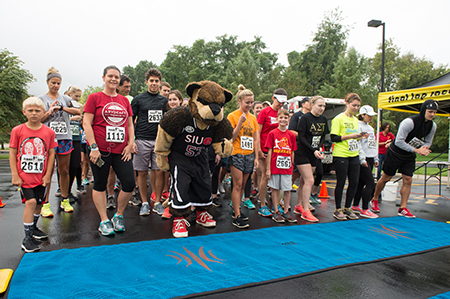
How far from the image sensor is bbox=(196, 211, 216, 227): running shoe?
4.09 m

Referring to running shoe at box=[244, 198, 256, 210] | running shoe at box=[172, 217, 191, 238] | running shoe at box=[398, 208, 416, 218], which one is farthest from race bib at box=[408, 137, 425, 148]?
running shoe at box=[172, 217, 191, 238]

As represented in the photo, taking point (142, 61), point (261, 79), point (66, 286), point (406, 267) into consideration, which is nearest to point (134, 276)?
point (66, 286)

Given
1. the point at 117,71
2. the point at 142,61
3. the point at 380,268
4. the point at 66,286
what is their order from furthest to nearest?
1. the point at 142,61
2. the point at 117,71
3. the point at 380,268
4. the point at 66,286

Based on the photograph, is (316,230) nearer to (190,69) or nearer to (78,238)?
(78,238)

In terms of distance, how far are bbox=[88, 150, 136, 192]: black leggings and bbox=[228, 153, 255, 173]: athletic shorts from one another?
1.51 m

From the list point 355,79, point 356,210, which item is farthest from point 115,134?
point 355,79

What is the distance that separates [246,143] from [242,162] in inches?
12.3

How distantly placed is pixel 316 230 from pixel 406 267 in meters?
1.24

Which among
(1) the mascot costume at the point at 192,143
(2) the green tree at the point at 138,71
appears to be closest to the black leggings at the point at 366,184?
(1) the mascot costume at the point at 192,143

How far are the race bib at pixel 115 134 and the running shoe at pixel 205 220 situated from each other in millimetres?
1569

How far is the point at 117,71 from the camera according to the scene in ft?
12.0

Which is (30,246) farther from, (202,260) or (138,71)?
(138,71)

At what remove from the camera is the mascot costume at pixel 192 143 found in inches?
134

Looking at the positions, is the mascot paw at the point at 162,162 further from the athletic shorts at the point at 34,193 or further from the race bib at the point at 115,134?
the athletic shorts at the point at 34,193
